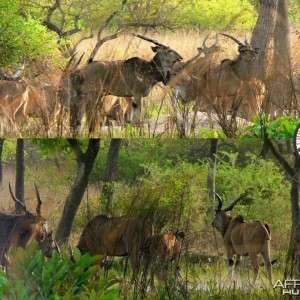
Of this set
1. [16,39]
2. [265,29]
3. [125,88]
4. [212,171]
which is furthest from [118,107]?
[212,171]

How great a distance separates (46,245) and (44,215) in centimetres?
11

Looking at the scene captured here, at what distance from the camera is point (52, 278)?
157 inches

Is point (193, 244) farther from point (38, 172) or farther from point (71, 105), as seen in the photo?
point (71, 105)

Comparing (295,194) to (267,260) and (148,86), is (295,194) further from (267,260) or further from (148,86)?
(148,86)

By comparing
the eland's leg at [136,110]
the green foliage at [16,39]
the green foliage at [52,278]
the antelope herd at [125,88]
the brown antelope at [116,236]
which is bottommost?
the green foliage at [52,278]

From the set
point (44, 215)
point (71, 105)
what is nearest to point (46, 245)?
point (44, 215)

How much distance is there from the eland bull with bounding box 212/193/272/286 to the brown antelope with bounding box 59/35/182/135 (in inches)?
182

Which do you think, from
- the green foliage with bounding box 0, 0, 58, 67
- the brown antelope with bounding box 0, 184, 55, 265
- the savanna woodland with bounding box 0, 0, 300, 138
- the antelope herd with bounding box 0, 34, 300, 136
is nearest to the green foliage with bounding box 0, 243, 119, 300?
the brown antelope with bounding box 0, 184, 55, 265

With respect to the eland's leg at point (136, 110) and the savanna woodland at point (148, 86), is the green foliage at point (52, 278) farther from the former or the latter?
the eland's leg at point (136, 110)

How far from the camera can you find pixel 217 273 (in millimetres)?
4281

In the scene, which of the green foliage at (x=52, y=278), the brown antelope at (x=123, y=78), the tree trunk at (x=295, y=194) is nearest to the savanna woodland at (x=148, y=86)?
the brown antelope at (x=123, y=78)

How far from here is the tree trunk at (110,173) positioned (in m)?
4.26

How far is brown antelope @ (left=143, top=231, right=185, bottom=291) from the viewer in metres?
4.23

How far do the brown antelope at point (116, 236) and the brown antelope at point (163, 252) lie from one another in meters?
0.04
